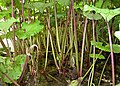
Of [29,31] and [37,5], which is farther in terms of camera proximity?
[37,5]

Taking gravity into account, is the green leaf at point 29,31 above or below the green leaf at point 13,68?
above

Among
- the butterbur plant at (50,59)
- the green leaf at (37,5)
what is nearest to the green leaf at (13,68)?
the butterbur plant at (50,59)

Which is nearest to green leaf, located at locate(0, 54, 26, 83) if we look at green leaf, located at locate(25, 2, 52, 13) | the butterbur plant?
the butterbur plant

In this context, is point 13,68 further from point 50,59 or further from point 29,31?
point 50,59

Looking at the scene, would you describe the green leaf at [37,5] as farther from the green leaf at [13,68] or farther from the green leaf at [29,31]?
the green leaf at [13,68]

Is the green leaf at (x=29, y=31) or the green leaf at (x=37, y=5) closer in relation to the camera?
the green leaf at (x=29, y=31)

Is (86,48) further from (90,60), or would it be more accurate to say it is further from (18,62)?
(18,62)

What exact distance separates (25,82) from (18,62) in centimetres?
Answer: 12

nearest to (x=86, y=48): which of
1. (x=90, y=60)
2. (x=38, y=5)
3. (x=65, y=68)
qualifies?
(x=90, y=60)

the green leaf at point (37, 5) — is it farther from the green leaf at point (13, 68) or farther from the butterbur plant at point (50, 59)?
the green leaf at point (13, 68)

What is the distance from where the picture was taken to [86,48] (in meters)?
1.20

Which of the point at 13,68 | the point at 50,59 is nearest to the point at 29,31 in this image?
the point at 13,68

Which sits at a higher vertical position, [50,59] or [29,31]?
[29,31]

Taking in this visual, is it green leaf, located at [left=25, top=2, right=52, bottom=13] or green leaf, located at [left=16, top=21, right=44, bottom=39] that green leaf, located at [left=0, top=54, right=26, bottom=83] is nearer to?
green leaf, located at [left=16, top=21, right=44, bottom=39]
